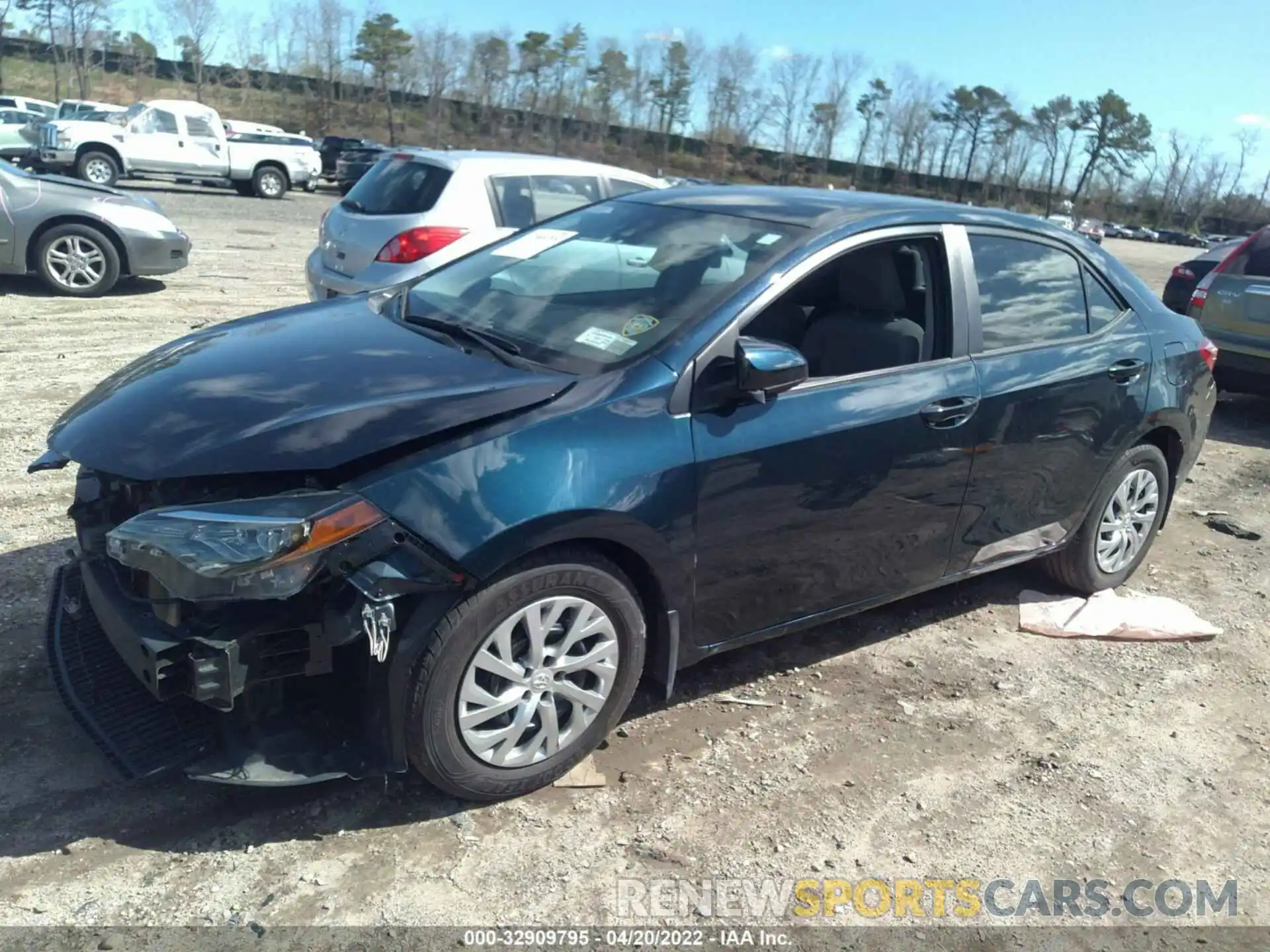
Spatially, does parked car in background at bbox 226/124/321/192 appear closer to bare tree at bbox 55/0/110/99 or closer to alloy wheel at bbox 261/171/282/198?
alloy wheel at bbox 261/171/282/198

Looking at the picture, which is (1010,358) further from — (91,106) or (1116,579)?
(91,106)

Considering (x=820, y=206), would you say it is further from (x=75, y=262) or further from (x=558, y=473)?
(x=75, y=262)

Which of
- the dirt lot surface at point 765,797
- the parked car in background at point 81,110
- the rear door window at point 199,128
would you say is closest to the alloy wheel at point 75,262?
the dirt lot surface at point 765,797

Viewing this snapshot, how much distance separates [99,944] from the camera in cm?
241

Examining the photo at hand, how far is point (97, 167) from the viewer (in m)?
24.3

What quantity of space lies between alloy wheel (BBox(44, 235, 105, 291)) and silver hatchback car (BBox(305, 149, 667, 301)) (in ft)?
9.64

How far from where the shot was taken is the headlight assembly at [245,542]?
2539 mm

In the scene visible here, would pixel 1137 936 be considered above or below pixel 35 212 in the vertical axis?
below

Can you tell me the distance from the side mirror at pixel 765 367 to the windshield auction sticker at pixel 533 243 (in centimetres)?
132

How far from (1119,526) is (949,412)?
1.63 meters

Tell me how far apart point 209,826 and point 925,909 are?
1.99m

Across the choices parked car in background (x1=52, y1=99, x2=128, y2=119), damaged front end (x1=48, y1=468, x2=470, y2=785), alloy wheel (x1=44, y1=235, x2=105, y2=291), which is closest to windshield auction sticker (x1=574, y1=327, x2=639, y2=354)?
damaged front end (x1=48, y1=468, x2=470, y2=785)

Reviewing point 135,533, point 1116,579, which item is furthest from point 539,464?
point 1116,579

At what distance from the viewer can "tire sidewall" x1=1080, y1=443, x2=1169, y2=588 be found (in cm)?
461
